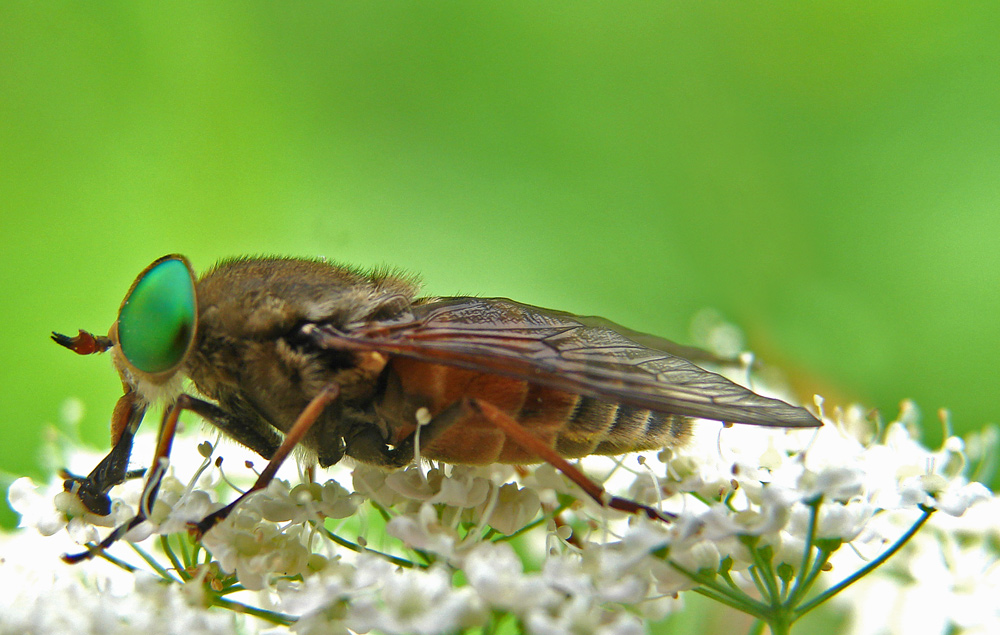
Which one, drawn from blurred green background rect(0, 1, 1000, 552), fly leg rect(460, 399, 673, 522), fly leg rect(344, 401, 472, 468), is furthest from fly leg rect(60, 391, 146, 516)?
blurred green background rect(0, 1, 1000, 552)

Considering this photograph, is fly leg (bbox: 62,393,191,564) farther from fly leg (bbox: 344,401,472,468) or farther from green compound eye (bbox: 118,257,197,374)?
fly leg (bbox: 344,401,472,468)

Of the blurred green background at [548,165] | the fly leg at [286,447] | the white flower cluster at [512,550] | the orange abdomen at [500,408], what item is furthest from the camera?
the blurred green background at [548,165]

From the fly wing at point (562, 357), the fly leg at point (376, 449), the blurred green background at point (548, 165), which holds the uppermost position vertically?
the blurred green background at point (548, 165)

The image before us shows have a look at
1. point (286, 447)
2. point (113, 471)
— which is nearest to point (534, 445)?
point (286, 447)

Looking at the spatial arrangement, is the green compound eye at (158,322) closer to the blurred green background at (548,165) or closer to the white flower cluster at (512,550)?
the white flower cluster at (512,550)

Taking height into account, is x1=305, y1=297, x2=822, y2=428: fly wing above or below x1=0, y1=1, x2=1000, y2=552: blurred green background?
below

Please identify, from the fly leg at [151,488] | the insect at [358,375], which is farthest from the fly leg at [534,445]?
the fly leg at [151,488]

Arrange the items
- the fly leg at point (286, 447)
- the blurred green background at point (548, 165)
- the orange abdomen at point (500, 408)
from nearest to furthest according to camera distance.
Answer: the fly leg at point (286, 447)
the orange abdomen at point (500, 408)
the blurred green background at point (548, 165)
